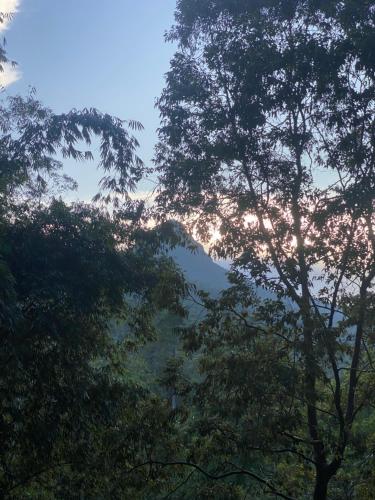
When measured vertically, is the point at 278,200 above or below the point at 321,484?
above

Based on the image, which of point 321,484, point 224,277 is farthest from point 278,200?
point 321,484

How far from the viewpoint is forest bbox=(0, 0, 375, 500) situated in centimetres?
768

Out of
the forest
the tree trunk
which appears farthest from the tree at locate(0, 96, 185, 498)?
the tree trunk

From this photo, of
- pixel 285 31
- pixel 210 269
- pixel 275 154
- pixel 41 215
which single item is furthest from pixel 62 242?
pixel 210 269

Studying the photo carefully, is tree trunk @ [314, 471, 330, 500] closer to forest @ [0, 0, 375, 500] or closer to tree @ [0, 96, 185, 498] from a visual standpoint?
forest @ [0, 0, 375, 500]

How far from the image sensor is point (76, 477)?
10.0 m

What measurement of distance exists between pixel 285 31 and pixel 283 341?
5.36m

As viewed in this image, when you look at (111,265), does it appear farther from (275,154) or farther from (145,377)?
(145,377)

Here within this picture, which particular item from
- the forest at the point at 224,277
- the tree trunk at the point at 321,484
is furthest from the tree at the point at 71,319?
the tree trunk at the point at 321,484

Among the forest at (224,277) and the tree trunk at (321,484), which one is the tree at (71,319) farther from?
the tree trunk at (321,484)

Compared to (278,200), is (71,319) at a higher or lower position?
lower

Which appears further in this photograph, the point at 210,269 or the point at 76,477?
the point at 210,269

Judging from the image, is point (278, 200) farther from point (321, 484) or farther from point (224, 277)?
point (321, 484)

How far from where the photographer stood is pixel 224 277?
9094mm
